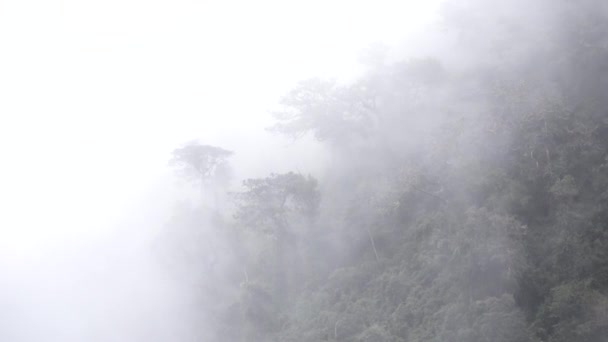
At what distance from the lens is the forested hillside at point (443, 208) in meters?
24.0

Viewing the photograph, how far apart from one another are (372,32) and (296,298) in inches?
1614

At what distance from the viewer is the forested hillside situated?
2397 cm

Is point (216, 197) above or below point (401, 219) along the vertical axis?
above

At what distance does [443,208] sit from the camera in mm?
30578

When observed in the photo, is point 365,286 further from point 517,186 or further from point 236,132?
point 236,132

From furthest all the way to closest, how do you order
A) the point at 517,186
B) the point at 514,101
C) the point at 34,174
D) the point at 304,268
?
the point at 34,174 < the point at 304,268 < the point at 514,101 < the point at 517,186

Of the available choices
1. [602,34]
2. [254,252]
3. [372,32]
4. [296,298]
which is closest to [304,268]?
[296,298]

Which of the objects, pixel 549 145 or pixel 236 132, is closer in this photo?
pixel 549 145

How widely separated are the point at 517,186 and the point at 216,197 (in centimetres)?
2514

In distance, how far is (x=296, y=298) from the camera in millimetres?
34906

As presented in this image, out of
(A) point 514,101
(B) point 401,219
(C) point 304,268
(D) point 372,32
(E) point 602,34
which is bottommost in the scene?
(C) point 304,268

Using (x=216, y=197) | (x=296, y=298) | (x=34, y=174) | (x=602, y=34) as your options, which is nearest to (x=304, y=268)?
(x=296, y=298)

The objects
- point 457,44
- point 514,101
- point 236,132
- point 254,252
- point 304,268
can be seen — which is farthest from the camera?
point 236,132

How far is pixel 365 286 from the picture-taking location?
31719 millimetres
